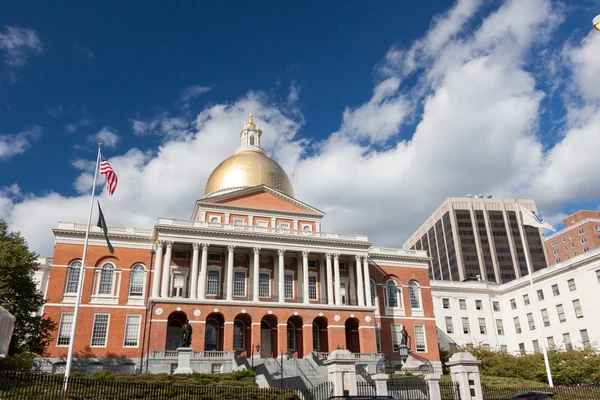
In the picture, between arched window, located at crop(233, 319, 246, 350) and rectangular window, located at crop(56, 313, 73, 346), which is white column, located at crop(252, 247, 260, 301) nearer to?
arched window, located at crop(233, 319, 246, 350)

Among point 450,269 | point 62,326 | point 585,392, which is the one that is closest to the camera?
point 585,392

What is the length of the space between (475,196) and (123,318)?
104945 millimetres

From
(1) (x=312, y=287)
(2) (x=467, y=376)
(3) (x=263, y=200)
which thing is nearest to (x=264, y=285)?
(1) (x=312, y=287)

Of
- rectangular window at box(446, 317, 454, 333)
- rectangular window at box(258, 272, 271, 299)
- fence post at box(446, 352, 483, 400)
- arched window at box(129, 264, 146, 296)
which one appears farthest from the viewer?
rectangular window at box(446, 317, 454, 333)

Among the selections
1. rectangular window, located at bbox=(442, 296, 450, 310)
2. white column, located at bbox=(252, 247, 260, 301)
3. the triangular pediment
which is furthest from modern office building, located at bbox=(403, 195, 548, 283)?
white column, located at bbox=(252, 247, 260, 301)

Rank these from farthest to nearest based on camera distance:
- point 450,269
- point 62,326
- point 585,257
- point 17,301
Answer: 1. point 450,269
2. point 585,257
3. point 62,326
4. point 17,301

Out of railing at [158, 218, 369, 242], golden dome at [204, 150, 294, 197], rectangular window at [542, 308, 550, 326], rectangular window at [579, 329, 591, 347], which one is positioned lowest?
rectangular window at [579, 329, 591, 347]

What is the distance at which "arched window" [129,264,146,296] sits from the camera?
1938 inches

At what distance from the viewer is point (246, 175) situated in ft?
196

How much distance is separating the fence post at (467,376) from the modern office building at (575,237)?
87009 millimetres

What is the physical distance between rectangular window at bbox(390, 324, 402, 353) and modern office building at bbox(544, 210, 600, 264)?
6090cm

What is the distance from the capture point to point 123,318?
47531 millimetres

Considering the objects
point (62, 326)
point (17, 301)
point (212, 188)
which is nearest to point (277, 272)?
point (212, 188)

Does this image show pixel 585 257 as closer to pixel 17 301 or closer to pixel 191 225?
pixel 191 225
